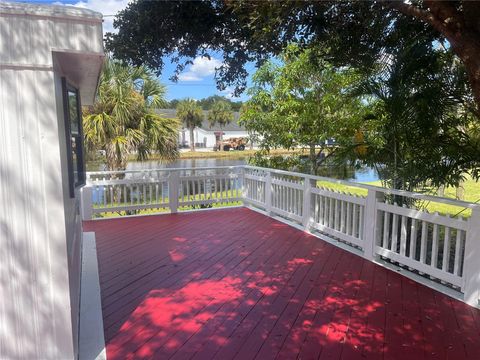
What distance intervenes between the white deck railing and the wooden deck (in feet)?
0.90

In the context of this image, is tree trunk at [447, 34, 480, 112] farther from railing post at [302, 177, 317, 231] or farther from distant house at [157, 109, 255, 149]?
distant house at [157, 109, 255, 149]

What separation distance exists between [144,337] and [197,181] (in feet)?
16.5

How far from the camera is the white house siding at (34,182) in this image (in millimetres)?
2215

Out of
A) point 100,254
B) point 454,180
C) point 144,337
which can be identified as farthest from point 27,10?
point 454,180

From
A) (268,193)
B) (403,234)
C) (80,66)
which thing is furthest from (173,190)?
(80,66)

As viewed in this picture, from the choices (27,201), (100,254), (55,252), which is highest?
(27,201)

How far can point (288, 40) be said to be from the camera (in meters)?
4.41

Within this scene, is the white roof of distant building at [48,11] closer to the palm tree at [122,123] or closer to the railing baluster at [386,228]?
the railing baluster at [386,228]

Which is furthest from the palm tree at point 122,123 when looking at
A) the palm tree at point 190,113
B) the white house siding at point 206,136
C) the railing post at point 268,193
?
the white house siding at point 206,136

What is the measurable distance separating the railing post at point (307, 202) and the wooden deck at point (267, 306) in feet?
1.84

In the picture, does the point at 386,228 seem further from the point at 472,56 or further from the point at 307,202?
the point at 472,56

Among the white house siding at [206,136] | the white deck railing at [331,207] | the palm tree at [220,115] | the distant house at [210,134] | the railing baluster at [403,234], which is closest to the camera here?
the white deck railing at [331,207]

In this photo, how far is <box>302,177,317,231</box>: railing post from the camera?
6.03m

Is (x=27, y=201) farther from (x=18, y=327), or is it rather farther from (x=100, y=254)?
(x=100, y=254)
